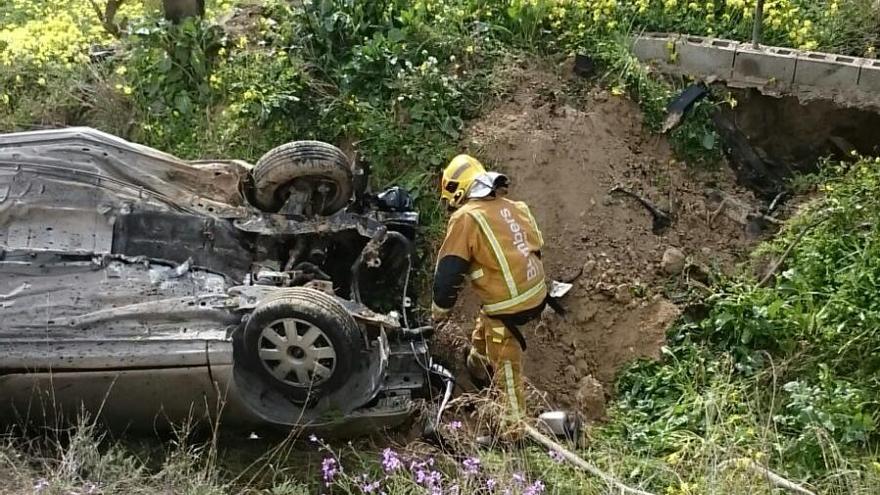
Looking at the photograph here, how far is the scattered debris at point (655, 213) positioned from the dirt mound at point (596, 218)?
4cm

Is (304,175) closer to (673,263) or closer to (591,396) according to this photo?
(591,396)

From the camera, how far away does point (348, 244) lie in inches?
230

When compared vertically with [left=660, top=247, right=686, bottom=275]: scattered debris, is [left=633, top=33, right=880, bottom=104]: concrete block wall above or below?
above

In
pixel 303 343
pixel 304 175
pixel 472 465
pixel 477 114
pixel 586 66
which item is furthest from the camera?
pixel 586 66

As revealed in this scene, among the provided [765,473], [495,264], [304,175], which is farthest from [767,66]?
[765,473]

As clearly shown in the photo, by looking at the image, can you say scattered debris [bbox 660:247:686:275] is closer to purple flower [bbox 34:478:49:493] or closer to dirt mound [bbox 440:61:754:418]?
dirt mound [bbox 440:61:754:418]

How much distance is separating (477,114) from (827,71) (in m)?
2.66

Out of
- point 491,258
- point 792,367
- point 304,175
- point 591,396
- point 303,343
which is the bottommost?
point 591,396

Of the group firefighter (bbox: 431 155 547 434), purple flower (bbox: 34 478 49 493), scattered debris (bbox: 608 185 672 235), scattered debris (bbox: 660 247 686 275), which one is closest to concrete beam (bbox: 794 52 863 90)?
scattered debris (bbox: 608 185 672 235)

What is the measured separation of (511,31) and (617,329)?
10.1 ft

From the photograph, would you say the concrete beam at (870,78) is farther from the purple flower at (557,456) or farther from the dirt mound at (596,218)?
the purple flower at (557,456)

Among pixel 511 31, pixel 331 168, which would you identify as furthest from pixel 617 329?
pixel 511 31

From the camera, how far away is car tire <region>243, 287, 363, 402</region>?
4746 mm

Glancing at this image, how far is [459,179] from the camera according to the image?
17.8 feet
